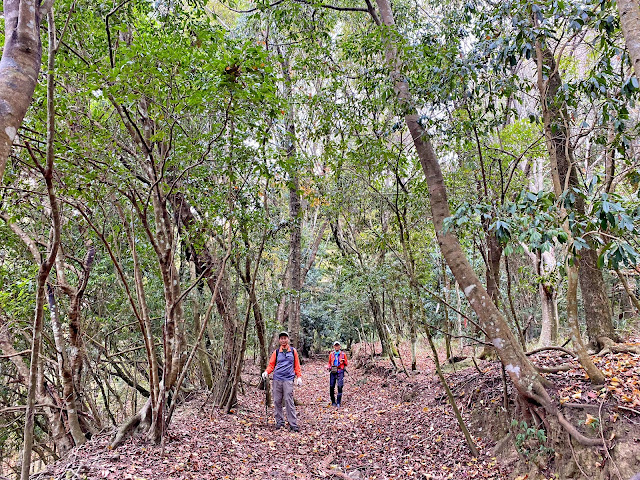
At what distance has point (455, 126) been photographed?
573 centimetres

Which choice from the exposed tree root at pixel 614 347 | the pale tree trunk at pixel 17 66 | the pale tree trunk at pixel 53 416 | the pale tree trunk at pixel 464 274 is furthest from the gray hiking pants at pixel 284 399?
the pale tree trunk at pixel 17 66

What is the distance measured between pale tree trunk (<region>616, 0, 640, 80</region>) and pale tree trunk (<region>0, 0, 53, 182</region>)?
436 cm

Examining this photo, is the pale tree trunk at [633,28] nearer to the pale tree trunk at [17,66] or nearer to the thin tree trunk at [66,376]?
the pale tree trunk at [17,66]

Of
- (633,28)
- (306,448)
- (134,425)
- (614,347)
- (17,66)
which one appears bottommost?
(306,448)

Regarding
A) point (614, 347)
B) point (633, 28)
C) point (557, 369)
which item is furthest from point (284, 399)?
point (633, 28)

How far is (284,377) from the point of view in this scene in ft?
26.8

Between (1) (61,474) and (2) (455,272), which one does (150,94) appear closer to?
(1) (61,474)

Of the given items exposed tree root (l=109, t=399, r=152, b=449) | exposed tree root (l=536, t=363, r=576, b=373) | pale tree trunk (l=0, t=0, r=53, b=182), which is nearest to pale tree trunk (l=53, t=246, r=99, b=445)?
exposed tree root (l=109, t=399, r=152, b=449)

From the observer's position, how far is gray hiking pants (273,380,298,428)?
8.12 meters

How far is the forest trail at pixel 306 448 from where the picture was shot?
199 inches

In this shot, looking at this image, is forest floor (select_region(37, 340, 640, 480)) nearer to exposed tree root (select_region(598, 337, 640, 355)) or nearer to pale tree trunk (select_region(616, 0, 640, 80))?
exposed tree root (select_region(598, 337, 640, 355))

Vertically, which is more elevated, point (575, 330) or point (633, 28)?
point (633, 28)

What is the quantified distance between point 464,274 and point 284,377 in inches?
176

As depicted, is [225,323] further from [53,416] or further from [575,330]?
[575,330]
